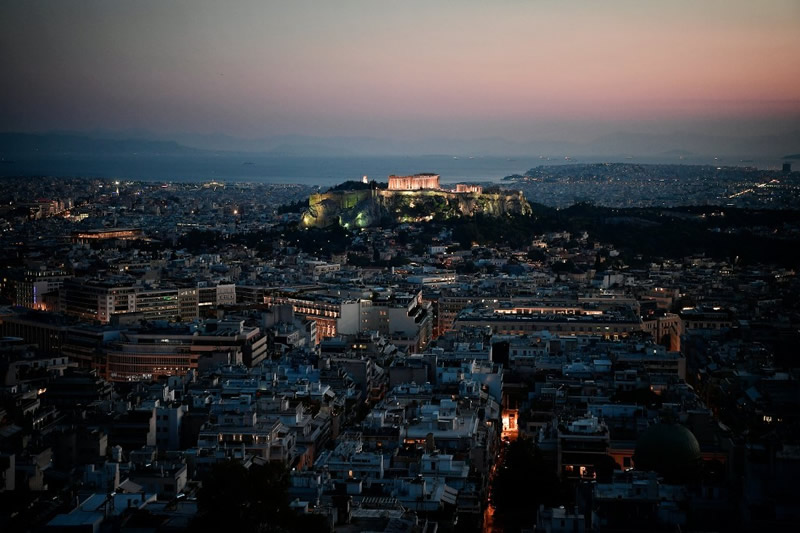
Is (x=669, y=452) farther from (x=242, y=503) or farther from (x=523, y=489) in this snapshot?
(x=242, y=503)

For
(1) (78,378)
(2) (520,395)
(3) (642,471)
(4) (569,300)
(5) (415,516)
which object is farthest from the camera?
(4) (569,300)

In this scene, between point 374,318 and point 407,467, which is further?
point 374,318

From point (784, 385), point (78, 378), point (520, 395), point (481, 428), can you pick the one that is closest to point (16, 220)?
point (78, 378)

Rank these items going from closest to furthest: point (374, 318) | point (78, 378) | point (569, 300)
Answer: point (78, 378), point (374, 318), point (569, 300)

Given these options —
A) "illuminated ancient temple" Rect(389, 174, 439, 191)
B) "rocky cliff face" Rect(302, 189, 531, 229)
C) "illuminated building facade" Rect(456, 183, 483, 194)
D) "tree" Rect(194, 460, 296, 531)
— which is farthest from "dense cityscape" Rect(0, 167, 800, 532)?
"illuminated building facade" Rect(456, 183, 483, 194)

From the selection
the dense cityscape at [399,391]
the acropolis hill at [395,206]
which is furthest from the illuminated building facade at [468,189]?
the dense cityscape at [399,391]

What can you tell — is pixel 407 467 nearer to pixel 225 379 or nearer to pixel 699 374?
pixel 225 379
